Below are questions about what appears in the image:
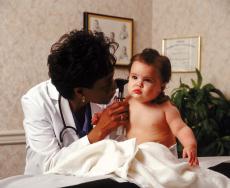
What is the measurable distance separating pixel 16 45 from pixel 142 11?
122cm

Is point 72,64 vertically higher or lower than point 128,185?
higher

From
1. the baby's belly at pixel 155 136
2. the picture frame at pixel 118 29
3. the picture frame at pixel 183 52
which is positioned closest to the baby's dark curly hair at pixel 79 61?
the baby's belly at pixel 155 136

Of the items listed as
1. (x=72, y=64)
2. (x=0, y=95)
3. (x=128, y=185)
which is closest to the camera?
(x=128, y=185)

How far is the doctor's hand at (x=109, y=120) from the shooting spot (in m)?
1.44

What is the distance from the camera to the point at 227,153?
8.41 feet

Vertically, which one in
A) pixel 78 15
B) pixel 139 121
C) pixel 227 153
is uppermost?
pixel 78 15

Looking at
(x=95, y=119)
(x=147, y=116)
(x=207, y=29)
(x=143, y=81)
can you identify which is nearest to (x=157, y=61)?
(x=143, y=81)

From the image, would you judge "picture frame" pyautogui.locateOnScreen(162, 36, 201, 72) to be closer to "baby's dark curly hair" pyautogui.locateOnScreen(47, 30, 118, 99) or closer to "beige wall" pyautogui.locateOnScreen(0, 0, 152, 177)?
"beige wall" pyautogui.locateOnScreen(0, 0, 152, 177)

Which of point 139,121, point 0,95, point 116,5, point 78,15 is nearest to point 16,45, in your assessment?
point 0,95

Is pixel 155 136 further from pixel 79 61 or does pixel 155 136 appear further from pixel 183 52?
pixel 183 52

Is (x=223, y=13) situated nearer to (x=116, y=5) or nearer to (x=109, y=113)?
(x=116, y=5)

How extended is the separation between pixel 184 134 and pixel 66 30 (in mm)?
1684

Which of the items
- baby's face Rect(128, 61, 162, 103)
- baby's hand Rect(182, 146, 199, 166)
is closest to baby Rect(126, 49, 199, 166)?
baby's face Rect(128, 61, 162, 103)

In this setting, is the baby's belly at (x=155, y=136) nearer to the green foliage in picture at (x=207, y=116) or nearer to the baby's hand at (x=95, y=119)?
the baby's hand at (x=95, y=119)
